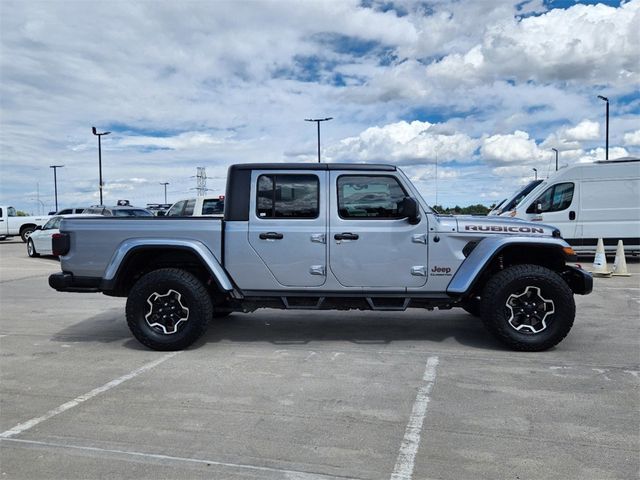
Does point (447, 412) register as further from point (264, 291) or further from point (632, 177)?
point (632, 177)

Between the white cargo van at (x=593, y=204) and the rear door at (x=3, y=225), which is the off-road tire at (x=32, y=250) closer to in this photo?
the rear door at (x=3, y=225)

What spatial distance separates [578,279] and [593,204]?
29.3 feet

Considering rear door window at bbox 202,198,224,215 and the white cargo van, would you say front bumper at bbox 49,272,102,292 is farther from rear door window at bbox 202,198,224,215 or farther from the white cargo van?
the white cargo van

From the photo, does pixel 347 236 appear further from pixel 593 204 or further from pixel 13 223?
pixel 13 223

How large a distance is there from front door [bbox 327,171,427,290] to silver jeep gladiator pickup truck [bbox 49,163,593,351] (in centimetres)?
1

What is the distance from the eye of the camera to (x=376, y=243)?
541 centimetres

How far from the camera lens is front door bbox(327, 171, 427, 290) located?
17.8 feet

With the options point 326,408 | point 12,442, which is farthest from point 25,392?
point 326,408

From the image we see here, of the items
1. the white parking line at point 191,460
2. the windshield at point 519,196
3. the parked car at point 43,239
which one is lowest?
the white parking line at point 191,460

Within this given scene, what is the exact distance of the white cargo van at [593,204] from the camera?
13.3 metres

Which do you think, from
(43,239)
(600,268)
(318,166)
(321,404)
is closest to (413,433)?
(321,404)

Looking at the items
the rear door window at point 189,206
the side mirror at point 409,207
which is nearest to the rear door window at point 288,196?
the side mirror at point 409,207

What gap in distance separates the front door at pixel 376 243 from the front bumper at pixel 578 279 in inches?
63.9

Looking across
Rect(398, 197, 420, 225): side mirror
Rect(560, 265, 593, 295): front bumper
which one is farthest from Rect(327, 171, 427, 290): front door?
Rect(560, 265, 593, 295): front bumper
